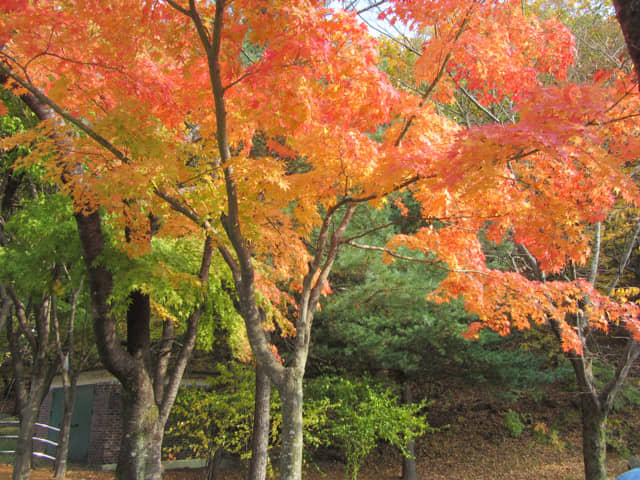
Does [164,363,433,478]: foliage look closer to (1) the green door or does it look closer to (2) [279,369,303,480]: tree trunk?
(2) [279,369,303,480]: tree trunk

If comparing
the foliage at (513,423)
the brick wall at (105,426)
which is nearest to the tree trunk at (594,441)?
the foliage at (513,423)

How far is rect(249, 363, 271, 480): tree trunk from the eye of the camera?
786cm

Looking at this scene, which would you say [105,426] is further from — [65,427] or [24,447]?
[24,447]

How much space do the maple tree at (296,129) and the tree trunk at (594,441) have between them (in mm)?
3891

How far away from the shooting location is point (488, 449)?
559 inches

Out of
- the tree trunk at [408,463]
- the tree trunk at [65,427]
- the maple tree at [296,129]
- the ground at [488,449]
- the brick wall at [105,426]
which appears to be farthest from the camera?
the brick wall at [105,426]

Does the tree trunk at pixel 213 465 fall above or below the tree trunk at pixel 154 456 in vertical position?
below

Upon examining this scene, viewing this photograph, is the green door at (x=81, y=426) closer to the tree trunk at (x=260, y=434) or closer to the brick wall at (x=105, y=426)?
the brick wall at (x=105, y=426)

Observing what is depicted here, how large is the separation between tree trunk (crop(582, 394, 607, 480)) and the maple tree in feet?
12.8

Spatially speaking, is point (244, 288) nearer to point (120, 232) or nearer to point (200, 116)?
point (200, 116)

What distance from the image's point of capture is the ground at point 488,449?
40.9 ft

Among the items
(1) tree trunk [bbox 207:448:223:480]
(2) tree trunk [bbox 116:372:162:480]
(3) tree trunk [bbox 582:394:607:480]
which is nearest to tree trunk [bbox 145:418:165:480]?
(2) tree trunk [bbox 116:372:162:480]

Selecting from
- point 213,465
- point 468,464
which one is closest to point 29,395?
point 213,465

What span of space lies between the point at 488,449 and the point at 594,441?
6252 mm
